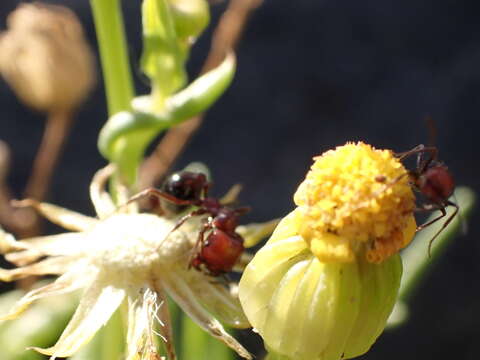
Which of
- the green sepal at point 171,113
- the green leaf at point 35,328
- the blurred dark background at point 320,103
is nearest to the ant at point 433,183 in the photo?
the green sepal at point 171,113

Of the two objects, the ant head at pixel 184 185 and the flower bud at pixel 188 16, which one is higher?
the flower bud at pixel 188 16

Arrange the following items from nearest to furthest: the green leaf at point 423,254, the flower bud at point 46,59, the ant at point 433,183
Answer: the ant at point 433,183, the green leaf at point 423,254, the flower bud at point 46,59

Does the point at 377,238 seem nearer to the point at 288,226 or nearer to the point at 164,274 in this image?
the point at 288,226

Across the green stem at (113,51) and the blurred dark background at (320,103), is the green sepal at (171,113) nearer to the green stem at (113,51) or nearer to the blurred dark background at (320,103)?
the green stem at (113,51)

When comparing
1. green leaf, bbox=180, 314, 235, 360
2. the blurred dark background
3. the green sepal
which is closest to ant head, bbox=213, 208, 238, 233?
the green sepal

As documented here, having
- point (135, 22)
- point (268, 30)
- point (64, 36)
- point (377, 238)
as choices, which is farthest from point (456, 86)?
point (377, 238)

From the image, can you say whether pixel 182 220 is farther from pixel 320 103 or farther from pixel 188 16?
pixel 320 103

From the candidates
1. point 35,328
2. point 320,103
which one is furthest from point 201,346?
point 320,103

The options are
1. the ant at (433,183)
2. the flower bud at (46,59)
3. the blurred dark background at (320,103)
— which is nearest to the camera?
the ant at (433,183)
